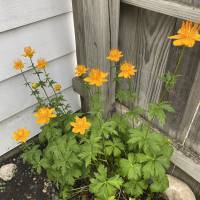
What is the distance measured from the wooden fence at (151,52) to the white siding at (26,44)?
0.13m

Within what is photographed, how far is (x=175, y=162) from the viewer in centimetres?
204

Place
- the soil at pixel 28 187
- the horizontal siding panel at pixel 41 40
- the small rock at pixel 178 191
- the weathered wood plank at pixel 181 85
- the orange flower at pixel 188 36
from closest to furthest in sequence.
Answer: the orange flower at pixel 188 36 → the weathered wood plank at pixel 181 85 → the horizontal siding panel at pixel 41 40 → the small rock at pixel 178 191 → the soil at pixel 28 187

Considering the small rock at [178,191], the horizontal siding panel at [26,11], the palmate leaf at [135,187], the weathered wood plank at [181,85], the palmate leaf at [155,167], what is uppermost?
the horizontal siding panel at [26,11]

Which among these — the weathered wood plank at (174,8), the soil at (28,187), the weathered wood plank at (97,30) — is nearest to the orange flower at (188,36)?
the weathered wood plank at (174,8)

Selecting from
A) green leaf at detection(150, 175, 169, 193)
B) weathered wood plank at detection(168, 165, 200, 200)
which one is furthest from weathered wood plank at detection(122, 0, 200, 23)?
weathered wood plank at detection(168, 165, 200, 200)

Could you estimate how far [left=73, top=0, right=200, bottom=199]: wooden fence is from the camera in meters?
1.63

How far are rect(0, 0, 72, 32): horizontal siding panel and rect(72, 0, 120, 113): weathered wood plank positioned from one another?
124 millimetres

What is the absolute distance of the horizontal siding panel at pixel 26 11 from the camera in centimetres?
173

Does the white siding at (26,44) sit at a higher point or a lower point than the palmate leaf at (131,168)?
higher

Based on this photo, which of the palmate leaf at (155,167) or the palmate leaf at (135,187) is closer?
the palmate leaf at (155,167)

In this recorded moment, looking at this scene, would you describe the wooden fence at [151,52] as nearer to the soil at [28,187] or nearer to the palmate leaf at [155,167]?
the palmate leaf at [155,167]

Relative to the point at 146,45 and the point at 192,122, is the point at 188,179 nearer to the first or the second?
the point at 192,122

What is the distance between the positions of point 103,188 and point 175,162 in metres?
0.60

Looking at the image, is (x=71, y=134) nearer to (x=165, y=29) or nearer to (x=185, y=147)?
(x=185, y=147)
